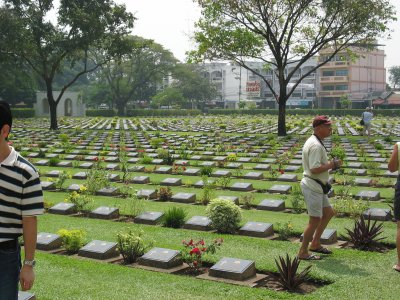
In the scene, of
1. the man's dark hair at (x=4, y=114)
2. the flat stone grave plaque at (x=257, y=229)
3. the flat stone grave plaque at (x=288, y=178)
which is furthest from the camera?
the flat stone grave plaque at (x=288, y=178)

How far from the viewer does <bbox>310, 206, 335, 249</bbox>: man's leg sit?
7.04 metres

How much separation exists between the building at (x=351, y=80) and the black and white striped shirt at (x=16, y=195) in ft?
262

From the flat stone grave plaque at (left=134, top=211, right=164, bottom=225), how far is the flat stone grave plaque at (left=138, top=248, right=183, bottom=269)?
7.45 feet

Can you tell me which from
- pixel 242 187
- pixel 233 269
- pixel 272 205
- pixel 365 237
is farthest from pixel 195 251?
pixel 242 187

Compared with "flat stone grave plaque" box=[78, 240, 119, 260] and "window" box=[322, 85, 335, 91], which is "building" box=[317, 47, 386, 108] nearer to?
"window" box=[322, 85, 335, 91]

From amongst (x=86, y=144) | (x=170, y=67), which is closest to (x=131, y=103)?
(x=170, y=67)

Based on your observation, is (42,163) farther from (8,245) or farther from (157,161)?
(8,245)

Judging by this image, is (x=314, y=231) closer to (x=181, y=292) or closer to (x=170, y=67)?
(x=181, y=292)

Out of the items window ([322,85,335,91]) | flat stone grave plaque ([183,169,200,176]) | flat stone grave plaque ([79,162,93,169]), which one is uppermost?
window ([322,85,335,91])

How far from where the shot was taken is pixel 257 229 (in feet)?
27.8

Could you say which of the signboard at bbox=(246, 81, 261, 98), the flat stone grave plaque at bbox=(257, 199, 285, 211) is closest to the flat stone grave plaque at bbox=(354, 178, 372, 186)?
the flat stone grave plaque at bbox=(257, 199, 285, 211)

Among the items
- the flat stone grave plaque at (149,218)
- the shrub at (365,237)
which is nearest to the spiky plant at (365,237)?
the shrub at (365,237)

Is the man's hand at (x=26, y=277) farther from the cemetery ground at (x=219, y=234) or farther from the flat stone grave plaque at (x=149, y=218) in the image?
the flat stone grave plaque at (x=149, y=218)

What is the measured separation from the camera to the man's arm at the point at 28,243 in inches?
143
